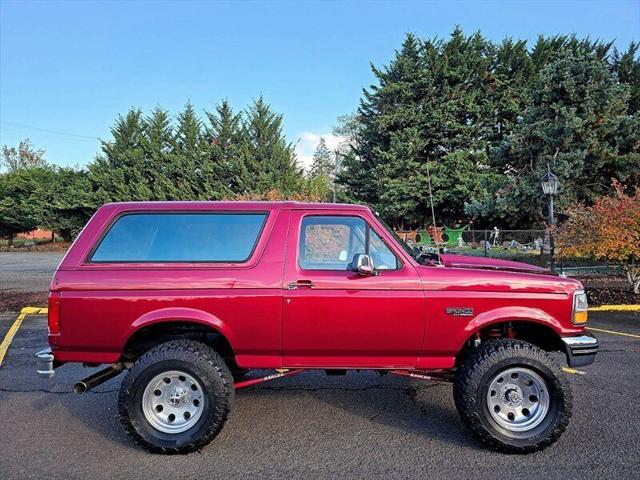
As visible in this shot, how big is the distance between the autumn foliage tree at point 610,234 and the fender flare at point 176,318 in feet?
32.2

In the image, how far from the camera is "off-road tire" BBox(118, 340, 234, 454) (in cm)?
364

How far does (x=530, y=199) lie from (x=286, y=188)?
23.7 metres

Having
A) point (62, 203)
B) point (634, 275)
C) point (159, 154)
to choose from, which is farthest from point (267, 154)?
point (634, 275)

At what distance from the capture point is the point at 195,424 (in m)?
3.71

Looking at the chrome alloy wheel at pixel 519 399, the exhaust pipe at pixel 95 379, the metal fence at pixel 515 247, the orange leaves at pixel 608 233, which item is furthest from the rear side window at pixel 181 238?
the metal fence at pixel 515 247

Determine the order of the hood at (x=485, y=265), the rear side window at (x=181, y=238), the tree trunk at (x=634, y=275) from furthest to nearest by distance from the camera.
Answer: the tree trunk at (x=634, y=275) → the hood at (x=485, y=265) → the rear side window at (x=181, y=238)

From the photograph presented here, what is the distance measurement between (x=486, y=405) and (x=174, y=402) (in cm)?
254

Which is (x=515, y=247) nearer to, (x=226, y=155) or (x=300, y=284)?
(x=300, y=284)

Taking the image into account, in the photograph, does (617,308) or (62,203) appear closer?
(617,308)

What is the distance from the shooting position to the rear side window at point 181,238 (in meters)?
3.93

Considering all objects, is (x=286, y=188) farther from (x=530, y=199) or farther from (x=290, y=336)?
(x=290, y=336)

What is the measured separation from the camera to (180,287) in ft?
12.3

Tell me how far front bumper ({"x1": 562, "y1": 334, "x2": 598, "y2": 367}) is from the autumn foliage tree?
7734 mm

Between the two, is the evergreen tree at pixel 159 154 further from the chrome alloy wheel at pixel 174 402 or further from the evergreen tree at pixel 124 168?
the chrome alloy wheel at pixel 174 402
